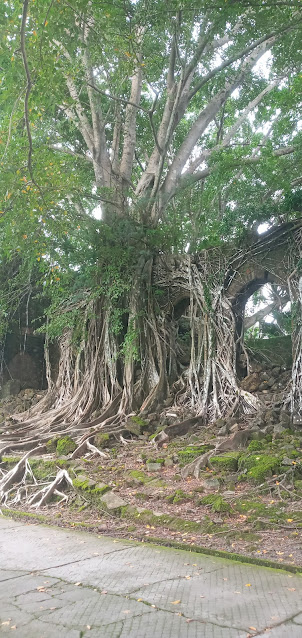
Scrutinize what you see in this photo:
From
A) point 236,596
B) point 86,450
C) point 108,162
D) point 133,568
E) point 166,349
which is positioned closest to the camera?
point 236,596

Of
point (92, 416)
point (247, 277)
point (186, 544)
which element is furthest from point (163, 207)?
point (186, 544)

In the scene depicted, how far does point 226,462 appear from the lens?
490 cm

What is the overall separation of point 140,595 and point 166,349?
17.6ft

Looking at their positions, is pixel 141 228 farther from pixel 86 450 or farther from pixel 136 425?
pixel 86 450

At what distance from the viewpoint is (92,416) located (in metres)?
7.30

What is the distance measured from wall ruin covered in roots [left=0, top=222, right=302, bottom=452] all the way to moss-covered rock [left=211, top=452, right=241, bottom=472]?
1465 millimetres

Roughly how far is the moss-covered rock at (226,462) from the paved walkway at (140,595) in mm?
1449

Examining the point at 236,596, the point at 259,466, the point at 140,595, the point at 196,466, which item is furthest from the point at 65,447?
the point at 236,596

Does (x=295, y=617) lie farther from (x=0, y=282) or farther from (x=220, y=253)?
(x=0, y=282)

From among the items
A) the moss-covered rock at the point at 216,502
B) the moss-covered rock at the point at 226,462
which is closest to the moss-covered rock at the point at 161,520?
the moss-covered rock at the point at 216,502

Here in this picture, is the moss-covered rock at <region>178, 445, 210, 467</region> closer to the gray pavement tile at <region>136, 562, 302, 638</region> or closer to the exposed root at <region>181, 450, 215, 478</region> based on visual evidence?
the exposed root at <region>181, 450, 215, 478</region>

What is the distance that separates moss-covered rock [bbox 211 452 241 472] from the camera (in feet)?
15.9

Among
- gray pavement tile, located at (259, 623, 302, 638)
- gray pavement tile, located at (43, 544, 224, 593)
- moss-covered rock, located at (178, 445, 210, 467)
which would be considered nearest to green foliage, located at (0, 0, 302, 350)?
moss-covered rock, located at (178, 445, 210, 467)

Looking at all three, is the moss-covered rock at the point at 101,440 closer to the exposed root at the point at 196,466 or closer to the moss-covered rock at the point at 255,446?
the exposed root at the point at 196,466
